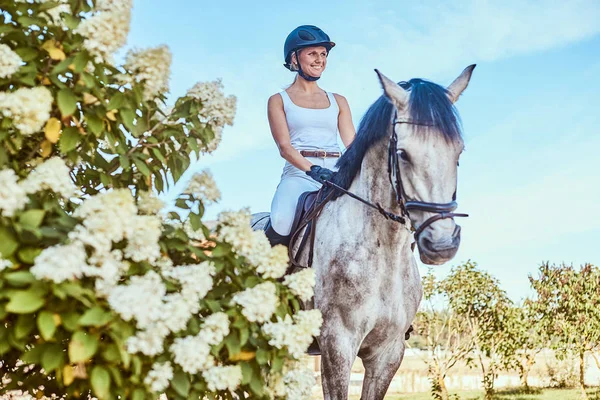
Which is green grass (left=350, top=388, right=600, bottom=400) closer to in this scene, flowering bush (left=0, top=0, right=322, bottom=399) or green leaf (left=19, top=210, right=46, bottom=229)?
flowering bush (left=0, top=0, right=322, bottom=399)

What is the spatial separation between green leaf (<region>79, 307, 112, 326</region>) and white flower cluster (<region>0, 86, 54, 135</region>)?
3.51 feet

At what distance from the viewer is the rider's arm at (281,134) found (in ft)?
18.5

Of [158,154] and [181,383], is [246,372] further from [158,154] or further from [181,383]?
[158,154]

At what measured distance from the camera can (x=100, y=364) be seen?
304 cm

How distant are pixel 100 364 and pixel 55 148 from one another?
4.49ft

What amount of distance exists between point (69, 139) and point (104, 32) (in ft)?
1.90

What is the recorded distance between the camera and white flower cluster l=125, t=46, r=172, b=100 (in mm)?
3443

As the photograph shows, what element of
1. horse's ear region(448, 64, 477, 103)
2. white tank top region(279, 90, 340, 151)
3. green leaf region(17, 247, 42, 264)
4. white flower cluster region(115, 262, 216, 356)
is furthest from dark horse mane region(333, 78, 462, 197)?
green leaf region(17, 247, 42, 264)

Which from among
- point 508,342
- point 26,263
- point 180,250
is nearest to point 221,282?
point 180,250

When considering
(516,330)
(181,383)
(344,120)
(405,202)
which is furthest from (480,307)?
(181,383)

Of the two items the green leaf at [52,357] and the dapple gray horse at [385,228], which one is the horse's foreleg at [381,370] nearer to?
the dapple gray horse at [385,228]

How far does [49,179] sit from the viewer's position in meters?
3.16

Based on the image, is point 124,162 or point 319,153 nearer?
point 124,162

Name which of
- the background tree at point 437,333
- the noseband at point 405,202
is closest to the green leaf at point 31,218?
the noseband at point 405,202
